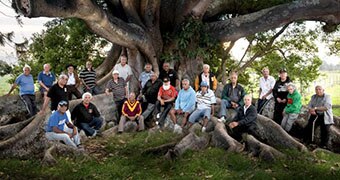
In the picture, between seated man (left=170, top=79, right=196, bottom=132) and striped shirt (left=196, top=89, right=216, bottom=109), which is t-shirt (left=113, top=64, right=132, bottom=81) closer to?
Result: seated man (left=170, top=79, right=196, bottom=132)

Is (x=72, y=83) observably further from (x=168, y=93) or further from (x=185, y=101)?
(x=185, y=101)

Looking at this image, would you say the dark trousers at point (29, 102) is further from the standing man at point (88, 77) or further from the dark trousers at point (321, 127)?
the dark trousers at point (321, 127)

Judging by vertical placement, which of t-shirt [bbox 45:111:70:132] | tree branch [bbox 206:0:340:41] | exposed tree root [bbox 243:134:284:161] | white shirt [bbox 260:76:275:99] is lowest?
exposed tree root [bbox 243:134:284:161]

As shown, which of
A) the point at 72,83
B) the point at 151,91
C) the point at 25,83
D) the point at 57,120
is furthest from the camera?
the point at 72,83

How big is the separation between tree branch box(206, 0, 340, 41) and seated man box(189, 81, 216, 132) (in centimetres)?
354

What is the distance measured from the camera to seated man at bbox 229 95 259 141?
9828 millimetres

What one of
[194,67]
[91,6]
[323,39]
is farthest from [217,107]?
[323,39]

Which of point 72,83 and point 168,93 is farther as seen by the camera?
point 72,83

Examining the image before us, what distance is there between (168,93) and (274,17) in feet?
14.7

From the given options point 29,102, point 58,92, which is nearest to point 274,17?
point 58,92

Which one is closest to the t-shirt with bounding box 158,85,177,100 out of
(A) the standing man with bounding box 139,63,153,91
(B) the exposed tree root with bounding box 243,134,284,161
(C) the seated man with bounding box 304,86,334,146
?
(A) the standing man with bounding box 139,63,153,91

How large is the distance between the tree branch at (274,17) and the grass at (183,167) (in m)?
5.36

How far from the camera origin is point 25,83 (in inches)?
478

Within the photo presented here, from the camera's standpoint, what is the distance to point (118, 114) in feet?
40.6
